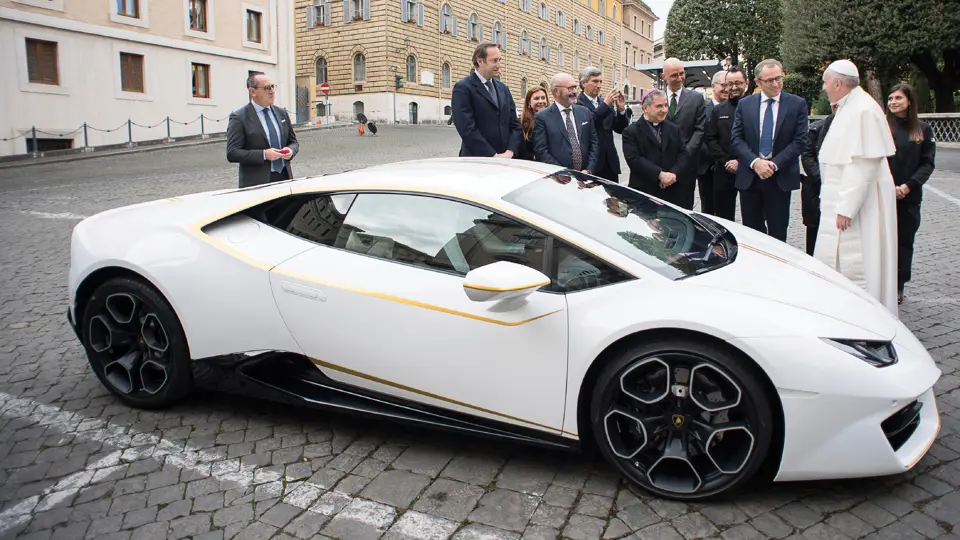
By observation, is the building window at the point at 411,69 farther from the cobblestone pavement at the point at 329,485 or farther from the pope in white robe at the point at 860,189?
the cobblestone pavement at the point at 329,485

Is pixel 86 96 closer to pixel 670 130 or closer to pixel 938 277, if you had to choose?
pixel 670 130

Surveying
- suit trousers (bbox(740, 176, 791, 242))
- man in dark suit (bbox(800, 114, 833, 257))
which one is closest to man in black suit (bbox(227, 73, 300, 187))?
suit trousers (bbox(740, 176, 791, 242))

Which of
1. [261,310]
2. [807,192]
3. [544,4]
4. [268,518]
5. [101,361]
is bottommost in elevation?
[268,518]

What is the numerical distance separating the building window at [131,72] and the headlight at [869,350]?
96.9 feet

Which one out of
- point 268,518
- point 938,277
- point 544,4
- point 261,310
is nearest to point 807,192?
point 938,277

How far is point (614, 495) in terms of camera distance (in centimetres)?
297

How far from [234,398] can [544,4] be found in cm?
6595

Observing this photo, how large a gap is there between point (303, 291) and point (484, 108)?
370cm

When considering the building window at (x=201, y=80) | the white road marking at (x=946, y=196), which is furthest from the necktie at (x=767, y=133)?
the building window at (x=201, y=80)

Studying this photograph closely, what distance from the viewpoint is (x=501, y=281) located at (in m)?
2.80

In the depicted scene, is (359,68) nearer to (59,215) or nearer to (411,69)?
(411,69)

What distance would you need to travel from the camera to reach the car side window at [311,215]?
138 inches

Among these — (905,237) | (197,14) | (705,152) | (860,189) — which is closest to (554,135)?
(705,152)

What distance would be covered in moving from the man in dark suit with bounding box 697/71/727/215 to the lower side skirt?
4.60 meters
